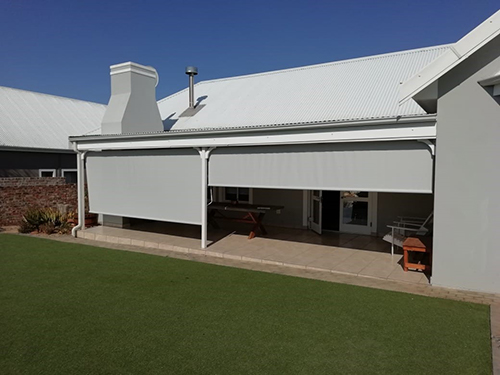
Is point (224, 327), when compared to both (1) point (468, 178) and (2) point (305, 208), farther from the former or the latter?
(2) point (305, 208)

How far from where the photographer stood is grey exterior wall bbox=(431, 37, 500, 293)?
581 cm

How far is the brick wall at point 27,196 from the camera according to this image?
13.1m

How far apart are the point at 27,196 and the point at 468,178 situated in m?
13.8

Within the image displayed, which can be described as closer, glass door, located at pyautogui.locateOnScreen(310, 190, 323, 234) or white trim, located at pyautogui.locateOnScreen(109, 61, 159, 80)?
glass door, located at pyautogui.locateOnScreen(310, 190, 323, 234)

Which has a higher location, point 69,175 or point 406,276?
point 69,175

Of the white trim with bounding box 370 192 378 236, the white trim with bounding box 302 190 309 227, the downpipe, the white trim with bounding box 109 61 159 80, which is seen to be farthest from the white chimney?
the white trim with bounding box 370 192 378 236

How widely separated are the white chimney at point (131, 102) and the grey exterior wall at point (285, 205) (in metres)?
4.80

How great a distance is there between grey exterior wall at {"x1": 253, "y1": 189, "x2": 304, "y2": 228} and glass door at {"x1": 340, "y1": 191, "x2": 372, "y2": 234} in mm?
1412

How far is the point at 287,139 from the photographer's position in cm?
789

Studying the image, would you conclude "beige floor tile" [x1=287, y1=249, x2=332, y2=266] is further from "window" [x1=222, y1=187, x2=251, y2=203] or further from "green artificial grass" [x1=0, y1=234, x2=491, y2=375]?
"window" [x1=222, y1=187, x2=251, y2=203]

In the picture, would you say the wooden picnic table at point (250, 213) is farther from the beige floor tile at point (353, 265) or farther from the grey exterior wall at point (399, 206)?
the beige floor tile at point (353, 265)

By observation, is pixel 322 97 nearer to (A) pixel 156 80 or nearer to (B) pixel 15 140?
(A) pixel 156 80

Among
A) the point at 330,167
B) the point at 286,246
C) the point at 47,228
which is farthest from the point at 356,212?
the point at 47,228

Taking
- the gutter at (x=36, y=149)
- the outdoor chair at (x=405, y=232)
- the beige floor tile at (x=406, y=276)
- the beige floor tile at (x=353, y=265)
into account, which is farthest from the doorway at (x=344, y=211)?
the gutter at (x=36, y=149)
